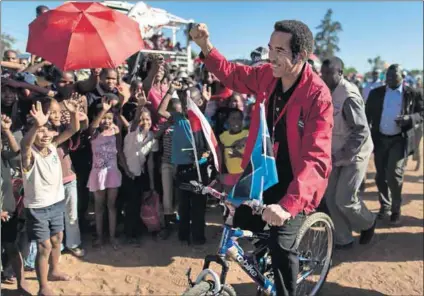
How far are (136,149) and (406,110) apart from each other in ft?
12.3

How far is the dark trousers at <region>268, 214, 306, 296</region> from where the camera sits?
2760mm

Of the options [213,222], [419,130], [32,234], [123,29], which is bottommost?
[213,222]

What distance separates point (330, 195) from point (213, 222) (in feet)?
5.40

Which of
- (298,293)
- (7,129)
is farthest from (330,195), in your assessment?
(7,129)

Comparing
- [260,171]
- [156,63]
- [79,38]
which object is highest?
[79,38]

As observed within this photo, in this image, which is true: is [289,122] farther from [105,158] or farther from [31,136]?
[105,158]

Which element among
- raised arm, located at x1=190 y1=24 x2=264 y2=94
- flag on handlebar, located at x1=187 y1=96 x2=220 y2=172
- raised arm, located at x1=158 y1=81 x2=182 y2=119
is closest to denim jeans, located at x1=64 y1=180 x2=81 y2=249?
raised arm, located at x1=158 y1=81 x2=182 y2=119

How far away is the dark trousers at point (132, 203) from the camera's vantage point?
477 cm

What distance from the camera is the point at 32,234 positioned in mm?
3543

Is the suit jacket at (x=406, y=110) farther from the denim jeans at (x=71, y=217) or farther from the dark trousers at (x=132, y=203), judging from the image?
the denim jeans at (x=71, y=217)

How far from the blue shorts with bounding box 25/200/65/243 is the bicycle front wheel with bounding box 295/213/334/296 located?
2.19 m

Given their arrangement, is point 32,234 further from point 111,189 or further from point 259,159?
point 259,159

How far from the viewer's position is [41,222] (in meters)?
3.56

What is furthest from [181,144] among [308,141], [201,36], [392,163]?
[392,163]
